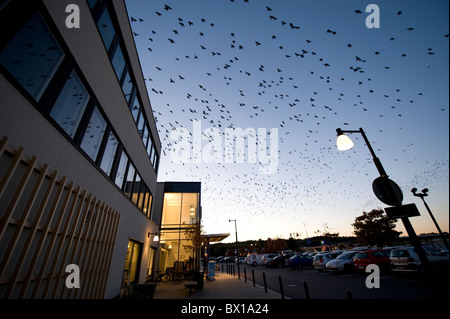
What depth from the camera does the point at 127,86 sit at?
9.59 meters

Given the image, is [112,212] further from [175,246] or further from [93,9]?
[175,246]

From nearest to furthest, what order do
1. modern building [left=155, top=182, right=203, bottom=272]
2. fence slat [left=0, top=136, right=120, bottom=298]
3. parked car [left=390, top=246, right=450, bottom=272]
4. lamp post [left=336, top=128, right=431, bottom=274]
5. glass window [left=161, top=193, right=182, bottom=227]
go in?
fence slat [left=0, top=136, right=120, bottom=298] < lamp post [left=336, top=128, right=431, bottom=274] < parked car [left=390, top=246, right=450, bottom=272] < modern building [left=155, top=182, right=203, bottom=272] < glass window [left=161, top=193, right=182, bottom=227]

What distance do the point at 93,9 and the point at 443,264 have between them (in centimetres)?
1989

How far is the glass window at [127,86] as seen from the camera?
9.16 m

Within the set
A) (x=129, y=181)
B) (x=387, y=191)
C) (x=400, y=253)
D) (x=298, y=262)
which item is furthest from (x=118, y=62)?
(x=298, y=262)

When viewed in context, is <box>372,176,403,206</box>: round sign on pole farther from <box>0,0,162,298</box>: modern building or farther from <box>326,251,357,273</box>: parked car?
<box>326,251,357,273</box>: parked car

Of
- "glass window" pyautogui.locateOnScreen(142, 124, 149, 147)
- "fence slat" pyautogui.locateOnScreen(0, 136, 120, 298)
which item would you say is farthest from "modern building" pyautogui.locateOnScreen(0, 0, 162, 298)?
"glass window" pyautogui.locateOnScreen(142, 124, 149, 147)

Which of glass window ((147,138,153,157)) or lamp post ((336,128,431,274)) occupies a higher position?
glass window ((147,138,153,157))

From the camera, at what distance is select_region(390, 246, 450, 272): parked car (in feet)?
35.9

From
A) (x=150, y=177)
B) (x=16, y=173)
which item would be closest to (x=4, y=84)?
(x=16, y=173)

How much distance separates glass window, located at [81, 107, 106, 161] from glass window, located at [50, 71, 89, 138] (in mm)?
576

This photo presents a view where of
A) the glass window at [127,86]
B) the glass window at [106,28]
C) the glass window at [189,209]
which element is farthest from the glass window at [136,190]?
the glass window at [189,209]

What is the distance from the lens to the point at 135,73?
10.2m
